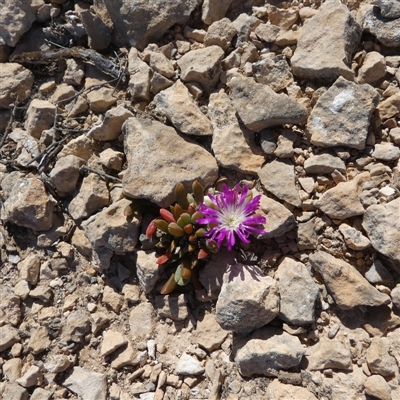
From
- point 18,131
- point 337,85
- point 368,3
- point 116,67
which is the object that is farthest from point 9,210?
point 368,3

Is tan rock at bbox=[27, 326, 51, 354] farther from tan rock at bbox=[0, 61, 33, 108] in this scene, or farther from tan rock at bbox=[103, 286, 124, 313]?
tan rock at bbox=[0, 61, 33, 108]

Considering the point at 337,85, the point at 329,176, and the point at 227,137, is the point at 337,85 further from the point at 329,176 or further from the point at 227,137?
the point at 227,137

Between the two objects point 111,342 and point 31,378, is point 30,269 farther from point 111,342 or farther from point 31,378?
point 111,342

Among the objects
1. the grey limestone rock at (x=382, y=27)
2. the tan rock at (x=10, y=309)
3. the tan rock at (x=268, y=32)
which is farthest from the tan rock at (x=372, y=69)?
the tan rock at (x=10, y=309)

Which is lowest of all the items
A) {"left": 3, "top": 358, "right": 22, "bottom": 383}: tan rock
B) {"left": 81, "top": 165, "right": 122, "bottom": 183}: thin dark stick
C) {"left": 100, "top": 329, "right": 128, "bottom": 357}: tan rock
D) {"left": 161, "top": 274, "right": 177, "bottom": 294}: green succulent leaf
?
{"left": 3, "top": 358, "right": 22, "bottom": 383}: tan rock

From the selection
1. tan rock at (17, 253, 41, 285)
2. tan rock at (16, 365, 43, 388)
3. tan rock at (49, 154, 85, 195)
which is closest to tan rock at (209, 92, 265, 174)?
tan rock at (49, 154, 85, 195)

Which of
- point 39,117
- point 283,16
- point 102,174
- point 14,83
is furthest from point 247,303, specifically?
point 14,83
